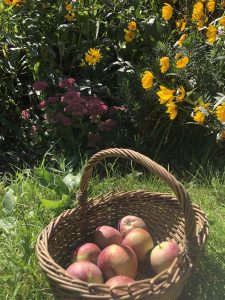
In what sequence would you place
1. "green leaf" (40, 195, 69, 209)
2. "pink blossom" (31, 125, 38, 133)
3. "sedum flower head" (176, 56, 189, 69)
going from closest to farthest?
1. "green leaf" (40, 195, 69, 209)
2. "sedum flower head" (176, 56, 189, 69)
3. "pink blossom" (31, 125, 38, 133)

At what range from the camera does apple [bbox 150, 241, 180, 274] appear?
7.70 feet

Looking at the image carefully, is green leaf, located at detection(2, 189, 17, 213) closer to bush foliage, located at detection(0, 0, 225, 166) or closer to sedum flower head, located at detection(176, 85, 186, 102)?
bush foliage, located at detection(0, 0, 225, 166)

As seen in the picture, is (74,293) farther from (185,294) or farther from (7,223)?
(7,223)

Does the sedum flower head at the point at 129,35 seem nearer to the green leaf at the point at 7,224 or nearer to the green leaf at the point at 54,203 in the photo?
the green leaf at the point at 54,203

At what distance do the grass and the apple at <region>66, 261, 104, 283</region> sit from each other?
0.25 meters

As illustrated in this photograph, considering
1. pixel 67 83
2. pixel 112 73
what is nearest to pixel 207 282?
pixel 67 83

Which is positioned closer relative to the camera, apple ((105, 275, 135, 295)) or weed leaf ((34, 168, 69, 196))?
apple ((105, 275, 135, 295))

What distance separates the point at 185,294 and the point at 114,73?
6.72 ft

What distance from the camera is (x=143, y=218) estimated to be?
2.78m

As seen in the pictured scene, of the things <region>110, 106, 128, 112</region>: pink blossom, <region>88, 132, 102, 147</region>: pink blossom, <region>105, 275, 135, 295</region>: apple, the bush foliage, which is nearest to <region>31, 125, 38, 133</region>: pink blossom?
the bush foliage

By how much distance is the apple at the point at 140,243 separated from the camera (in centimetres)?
251

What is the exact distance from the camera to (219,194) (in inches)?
129

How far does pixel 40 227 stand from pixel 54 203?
0.15m

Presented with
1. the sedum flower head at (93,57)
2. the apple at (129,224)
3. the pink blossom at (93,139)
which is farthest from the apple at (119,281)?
the sedum flower head at (93,57)
